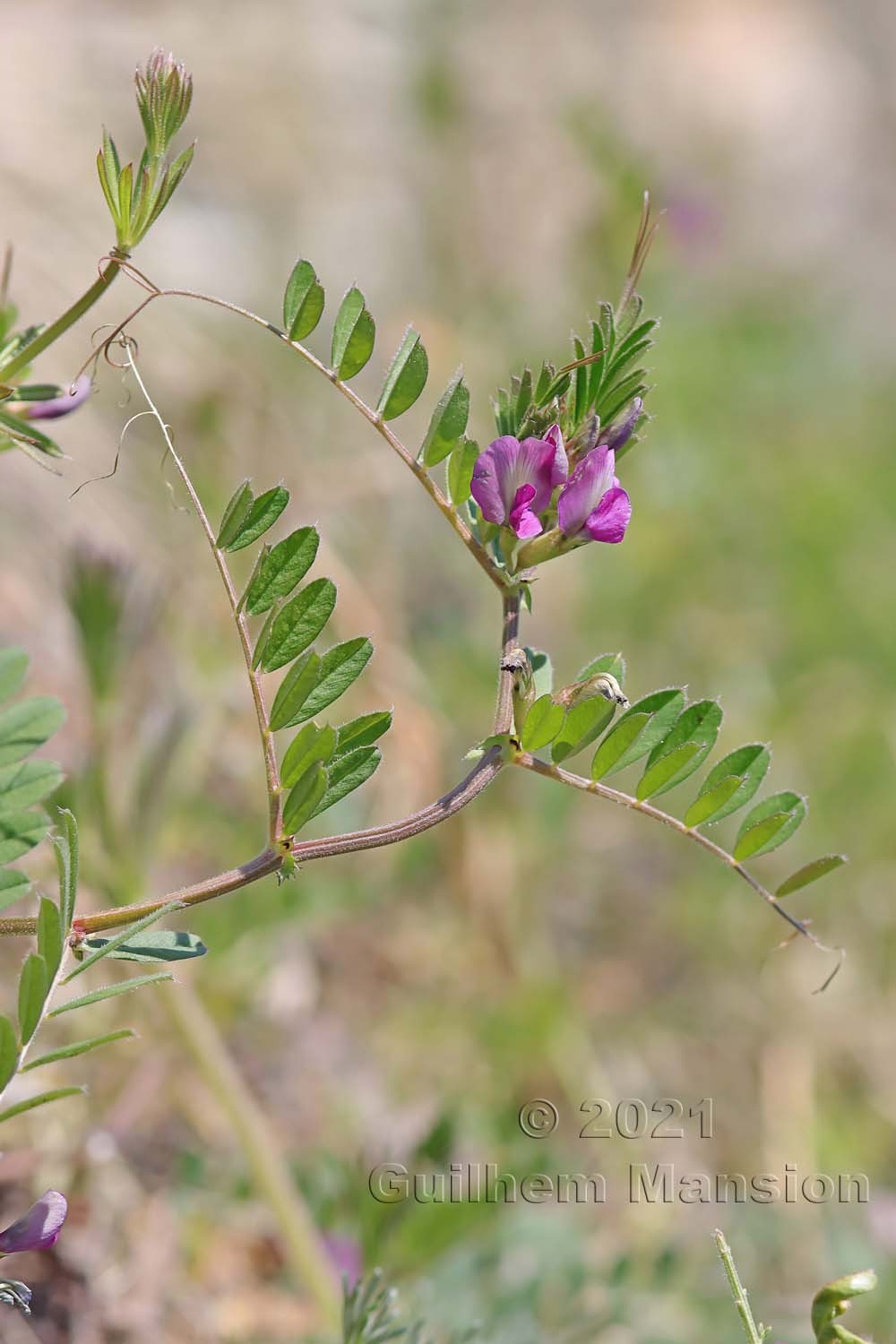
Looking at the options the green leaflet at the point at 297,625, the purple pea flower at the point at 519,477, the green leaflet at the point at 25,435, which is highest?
the green leaflet at the point at 25,435

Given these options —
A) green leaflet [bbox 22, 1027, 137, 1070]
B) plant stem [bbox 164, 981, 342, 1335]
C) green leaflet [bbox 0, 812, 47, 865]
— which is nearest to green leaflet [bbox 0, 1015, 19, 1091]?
green leaflet [bbox 22, 1027, 137, 1070]

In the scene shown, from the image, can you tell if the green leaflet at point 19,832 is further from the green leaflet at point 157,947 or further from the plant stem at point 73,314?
the plant stem at point 73,314

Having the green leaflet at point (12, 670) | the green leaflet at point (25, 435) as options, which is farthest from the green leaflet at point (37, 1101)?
the green leaflet at point (25, 435)

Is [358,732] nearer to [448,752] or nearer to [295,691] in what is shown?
[295,691]

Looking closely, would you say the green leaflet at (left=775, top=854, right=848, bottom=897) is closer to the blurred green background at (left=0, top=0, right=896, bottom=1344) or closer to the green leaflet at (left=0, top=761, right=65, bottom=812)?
the green leaflet at (left=0, top=761, right=65, bottom=812)

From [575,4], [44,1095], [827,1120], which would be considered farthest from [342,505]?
[575,4]
